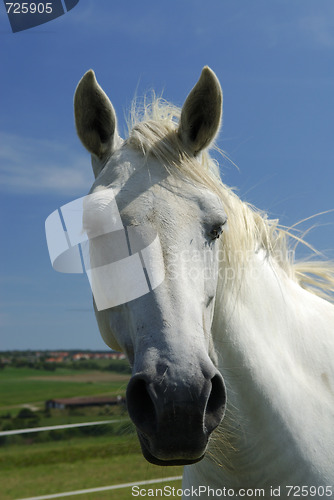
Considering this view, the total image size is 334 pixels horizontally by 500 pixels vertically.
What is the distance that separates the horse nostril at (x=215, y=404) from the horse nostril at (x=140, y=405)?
0.63ft

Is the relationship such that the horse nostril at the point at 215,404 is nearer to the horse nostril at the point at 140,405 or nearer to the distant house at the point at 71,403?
the horse nostril at the point at 140,405

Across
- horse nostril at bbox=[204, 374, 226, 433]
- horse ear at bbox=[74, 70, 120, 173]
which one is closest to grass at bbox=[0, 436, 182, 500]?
horse nostril at bbox=[204, 374, 226, 433]

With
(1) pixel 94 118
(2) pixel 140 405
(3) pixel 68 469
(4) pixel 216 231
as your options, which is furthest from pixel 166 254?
(3) pixel 68 469

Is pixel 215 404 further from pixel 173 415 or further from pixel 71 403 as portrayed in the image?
pixel 71 403

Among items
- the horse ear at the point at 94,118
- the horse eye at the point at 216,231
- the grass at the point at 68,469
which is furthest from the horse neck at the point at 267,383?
the grass at the point at 68,469

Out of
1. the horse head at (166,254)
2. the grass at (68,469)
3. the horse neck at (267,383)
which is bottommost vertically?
the grass at (68,469)

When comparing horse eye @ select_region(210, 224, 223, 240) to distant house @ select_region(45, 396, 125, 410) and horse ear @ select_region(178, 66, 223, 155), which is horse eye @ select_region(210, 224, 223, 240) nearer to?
horse ear @ select_region(178, 66, 223, 155)

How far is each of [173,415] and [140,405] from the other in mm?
148

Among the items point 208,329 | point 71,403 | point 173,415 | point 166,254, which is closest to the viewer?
point 173,415

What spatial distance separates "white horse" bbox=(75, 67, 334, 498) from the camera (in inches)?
54.5

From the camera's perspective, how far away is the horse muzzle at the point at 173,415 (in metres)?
1.32

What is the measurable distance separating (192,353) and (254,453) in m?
0.82

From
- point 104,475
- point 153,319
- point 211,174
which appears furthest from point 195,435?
point 104,475

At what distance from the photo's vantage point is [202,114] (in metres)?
2.06
